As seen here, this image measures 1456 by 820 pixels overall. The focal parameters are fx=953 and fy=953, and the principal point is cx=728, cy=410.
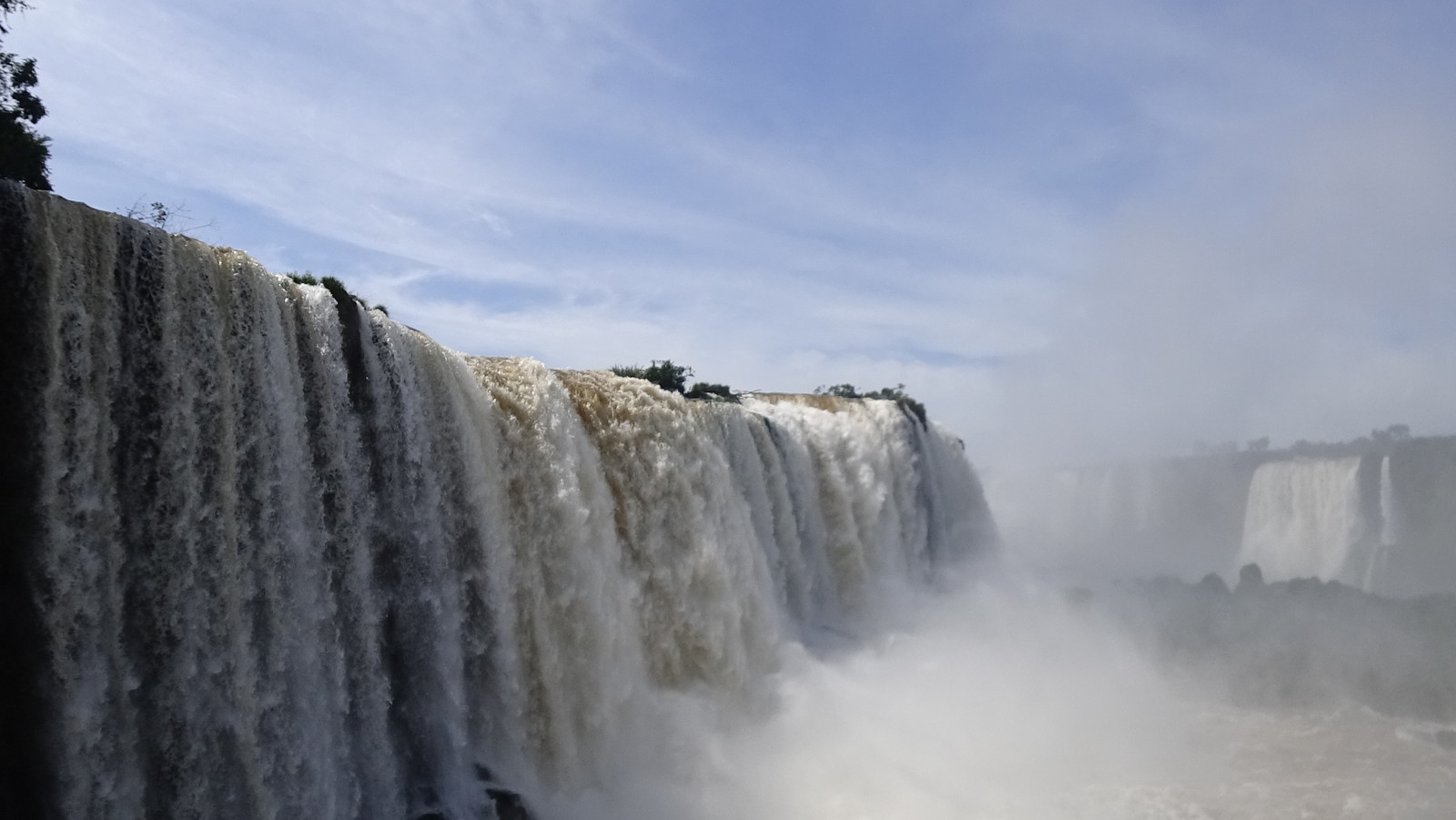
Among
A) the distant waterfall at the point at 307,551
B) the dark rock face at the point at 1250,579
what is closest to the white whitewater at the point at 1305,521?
the dark rock face at the point at 1250,579

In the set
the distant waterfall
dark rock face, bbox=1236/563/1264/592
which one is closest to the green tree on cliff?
the distant waterfall

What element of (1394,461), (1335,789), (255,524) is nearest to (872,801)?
(1335,789)

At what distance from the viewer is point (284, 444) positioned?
688 centimetres

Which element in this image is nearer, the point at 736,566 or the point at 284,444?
the point at 284,444

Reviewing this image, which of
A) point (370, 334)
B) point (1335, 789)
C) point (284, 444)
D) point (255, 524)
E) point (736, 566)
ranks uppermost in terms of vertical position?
point (370, 334)

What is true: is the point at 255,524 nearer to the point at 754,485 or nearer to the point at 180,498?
the point at 180,498

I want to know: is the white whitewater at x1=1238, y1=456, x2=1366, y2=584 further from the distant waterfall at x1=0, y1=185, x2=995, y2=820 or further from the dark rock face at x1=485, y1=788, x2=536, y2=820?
the dark rock face at x1=485, y1=788, x2=536, y2=820

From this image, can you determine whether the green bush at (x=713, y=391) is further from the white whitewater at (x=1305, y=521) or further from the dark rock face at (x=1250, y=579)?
the white whitewater at (x=1305, y=521)

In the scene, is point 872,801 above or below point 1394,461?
below

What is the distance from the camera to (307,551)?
22.9 ft

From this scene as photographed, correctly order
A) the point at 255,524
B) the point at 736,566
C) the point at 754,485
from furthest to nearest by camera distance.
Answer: the point at 754,485
the point at 736,566
the point at 255,524

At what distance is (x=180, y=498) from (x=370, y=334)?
2445 millimetres

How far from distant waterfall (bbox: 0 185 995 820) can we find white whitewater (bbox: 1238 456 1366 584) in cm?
2356

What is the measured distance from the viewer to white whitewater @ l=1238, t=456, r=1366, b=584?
2794cm
